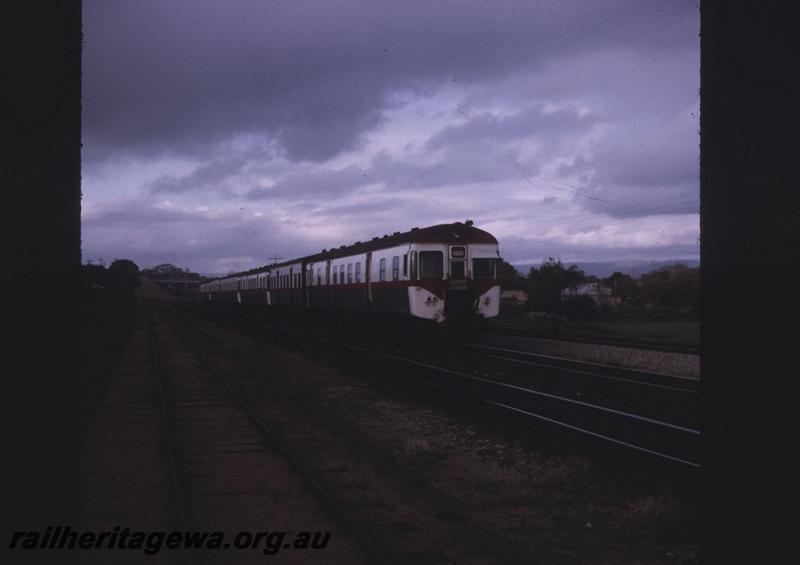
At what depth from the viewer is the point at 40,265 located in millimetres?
1704

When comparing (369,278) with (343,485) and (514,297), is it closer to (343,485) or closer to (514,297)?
(343,485)

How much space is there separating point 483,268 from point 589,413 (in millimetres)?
11417

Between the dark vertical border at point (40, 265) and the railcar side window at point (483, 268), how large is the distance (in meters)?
18.6

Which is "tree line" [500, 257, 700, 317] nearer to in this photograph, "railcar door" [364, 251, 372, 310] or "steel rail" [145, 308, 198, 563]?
"railcar door" [364, 251, 372, 310]

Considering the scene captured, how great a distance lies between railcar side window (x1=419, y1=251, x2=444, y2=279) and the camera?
62.7 feet

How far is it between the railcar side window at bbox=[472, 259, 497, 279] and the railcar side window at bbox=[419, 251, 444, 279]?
1.25m

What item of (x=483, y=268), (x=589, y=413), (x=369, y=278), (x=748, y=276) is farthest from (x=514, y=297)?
(x=748, y=276)

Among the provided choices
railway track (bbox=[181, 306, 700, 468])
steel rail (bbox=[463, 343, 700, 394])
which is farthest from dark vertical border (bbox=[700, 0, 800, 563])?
steel rail (bbox=[463, 343, 700, 394])

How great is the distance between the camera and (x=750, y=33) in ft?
5.19

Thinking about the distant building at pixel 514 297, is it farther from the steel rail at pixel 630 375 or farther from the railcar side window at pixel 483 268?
the steel rail at pixel 630 375

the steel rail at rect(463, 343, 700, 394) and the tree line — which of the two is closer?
the steel rail at rect(463, 343, 700, 394)

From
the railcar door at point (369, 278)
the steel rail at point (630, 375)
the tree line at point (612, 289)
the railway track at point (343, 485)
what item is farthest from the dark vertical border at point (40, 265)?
the tree line at point (612, 289)

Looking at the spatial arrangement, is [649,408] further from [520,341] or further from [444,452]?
[520,341]

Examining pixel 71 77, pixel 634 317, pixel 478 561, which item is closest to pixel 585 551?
pixel 478 561
